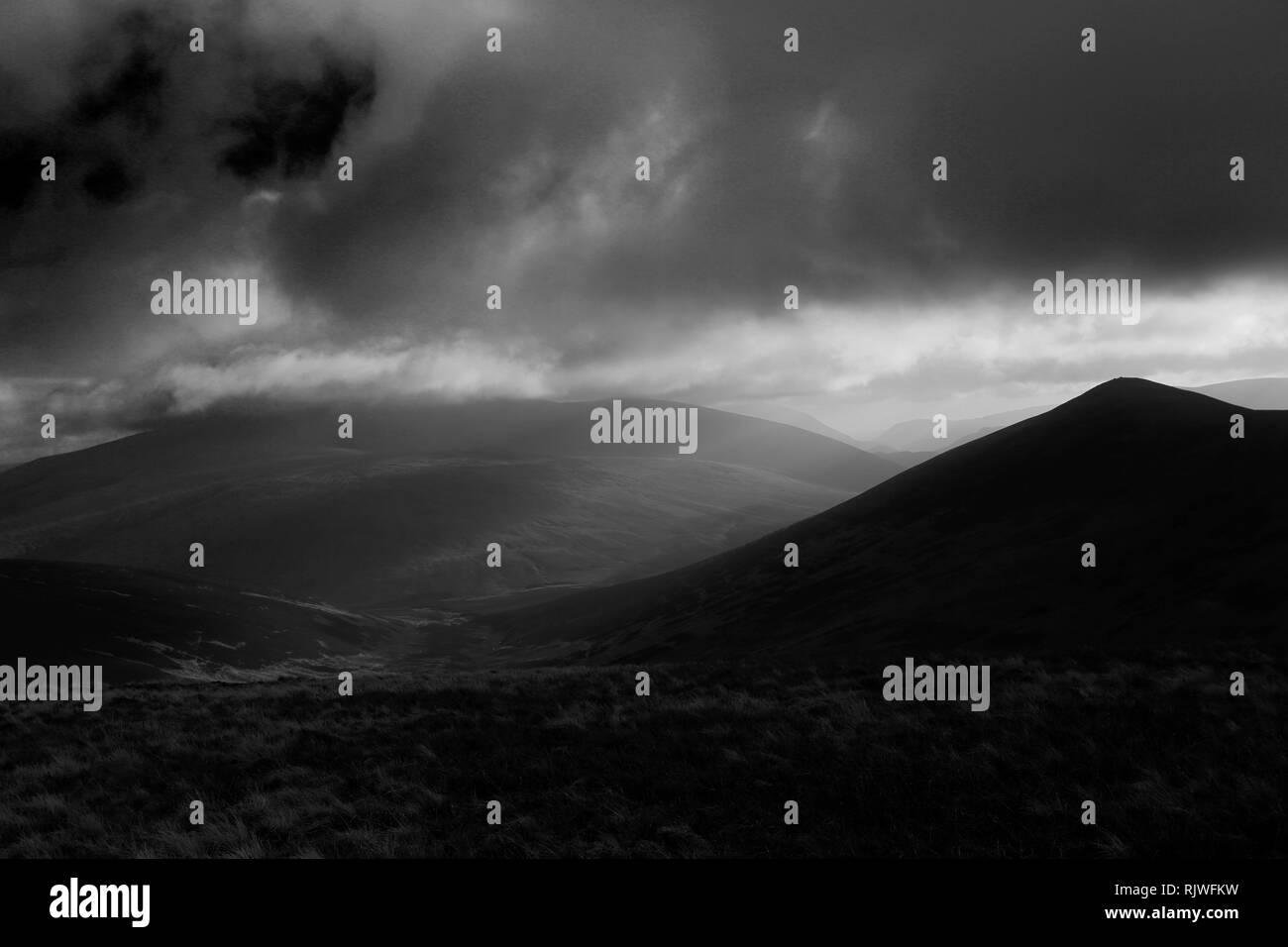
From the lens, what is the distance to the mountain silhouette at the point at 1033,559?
128 ft

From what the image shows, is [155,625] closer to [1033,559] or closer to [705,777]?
[1033,559]

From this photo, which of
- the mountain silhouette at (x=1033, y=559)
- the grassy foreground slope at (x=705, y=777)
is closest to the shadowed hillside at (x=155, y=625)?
the mountain silhouette at (x=1033, y=559)

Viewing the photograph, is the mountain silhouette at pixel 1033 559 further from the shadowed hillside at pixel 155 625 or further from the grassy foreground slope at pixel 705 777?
the shadowed hillside at pixel 155 625

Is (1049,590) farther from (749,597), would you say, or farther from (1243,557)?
(749,597)

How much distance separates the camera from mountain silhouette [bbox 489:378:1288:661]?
38969mm

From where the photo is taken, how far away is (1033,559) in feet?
174

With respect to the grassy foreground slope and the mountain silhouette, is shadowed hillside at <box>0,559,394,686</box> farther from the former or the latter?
the grassy foreground slope

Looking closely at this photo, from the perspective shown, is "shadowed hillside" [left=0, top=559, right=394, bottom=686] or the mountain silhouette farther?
"shadowed hillside" [left=0, top=559, right=394, bottom=686]

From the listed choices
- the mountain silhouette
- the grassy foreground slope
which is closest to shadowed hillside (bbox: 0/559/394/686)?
the mountain silhouette

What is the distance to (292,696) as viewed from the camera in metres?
21.9

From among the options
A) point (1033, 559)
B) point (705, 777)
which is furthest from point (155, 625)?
point (705, 777)

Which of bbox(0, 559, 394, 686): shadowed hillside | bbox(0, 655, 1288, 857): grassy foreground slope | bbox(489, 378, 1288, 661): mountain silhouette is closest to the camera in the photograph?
bbox(0, 655, 1288, 857): grassy foreground slope

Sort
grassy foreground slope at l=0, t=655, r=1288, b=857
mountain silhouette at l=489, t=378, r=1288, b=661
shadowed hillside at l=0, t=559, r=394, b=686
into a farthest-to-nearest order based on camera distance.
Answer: shadowed hillside at l=0, t=559, r=394, b=686, mountain silhouette at l=489, t=378, r=1288, b=661, grassy foreground slope at l=0, t=655, r=1288, b=857

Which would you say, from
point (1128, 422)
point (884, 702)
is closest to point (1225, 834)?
point (884, 702)
